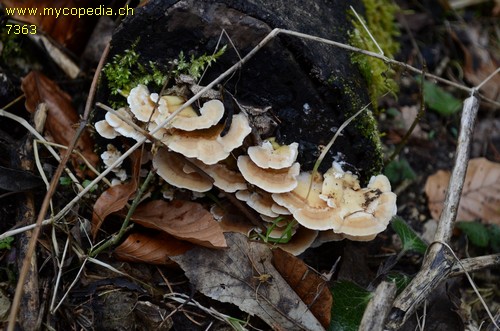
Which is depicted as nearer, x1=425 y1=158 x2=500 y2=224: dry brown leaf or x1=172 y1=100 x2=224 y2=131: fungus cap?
x1=172 y1=100 x2=224 y2=131: fungus cap

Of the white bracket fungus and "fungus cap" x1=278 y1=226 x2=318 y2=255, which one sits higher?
the white bracket fungus

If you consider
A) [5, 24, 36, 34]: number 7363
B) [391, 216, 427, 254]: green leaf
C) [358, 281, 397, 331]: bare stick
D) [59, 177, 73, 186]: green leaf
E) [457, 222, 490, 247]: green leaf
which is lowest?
[457, 222, 490, 247]: green leaf

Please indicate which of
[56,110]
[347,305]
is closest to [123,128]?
[56,110]

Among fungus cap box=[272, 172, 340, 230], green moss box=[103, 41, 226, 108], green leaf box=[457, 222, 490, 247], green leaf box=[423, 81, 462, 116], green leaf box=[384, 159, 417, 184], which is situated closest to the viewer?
fungus cap box=[272, 172, 340, 230]

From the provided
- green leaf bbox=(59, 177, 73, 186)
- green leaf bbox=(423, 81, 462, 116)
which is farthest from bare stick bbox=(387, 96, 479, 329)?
green leaf bbox=(59, 177, 73, 186)

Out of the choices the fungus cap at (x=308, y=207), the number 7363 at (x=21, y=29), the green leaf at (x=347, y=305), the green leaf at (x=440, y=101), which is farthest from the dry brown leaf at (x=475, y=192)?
the number 7363 at (x=21, y=29)

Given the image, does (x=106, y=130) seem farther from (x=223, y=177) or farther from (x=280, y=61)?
(x=280, y=61)

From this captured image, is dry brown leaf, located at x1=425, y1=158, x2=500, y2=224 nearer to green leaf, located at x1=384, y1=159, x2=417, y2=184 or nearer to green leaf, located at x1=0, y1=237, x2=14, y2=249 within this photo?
green leaf, located at x1=384, y1=159, x2=417, y2=184

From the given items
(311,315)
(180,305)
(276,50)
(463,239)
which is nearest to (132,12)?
(276,50)

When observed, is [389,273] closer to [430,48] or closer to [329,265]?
[329,265]
